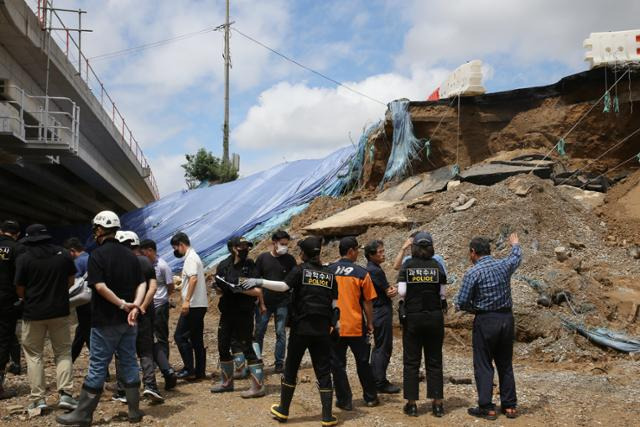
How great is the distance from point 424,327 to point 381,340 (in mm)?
891

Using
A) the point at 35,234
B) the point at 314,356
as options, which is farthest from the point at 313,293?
the point at 35,234

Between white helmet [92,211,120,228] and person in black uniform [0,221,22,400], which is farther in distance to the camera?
person in black uniform [0,221,22,400]

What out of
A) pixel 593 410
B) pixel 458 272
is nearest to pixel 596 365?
pixel 593 410

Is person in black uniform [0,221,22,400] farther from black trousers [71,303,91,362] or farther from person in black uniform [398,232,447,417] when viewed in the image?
person in black uniform [398,232,447,417]

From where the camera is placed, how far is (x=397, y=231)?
12609 mm

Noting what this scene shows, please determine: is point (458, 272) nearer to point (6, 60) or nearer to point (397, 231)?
point (397, 231)

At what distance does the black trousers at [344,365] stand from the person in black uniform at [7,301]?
328 centimetres

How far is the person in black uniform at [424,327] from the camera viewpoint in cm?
527

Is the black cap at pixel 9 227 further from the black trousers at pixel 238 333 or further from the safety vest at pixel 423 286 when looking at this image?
the safety vest at pixel 423 286

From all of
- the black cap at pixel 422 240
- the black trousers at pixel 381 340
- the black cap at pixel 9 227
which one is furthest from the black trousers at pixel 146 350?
the black cap at pixel 422 240

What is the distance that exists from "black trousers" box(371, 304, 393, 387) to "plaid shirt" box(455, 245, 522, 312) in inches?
35.5

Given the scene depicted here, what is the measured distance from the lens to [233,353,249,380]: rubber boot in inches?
247

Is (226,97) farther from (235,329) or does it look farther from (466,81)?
(235,329)

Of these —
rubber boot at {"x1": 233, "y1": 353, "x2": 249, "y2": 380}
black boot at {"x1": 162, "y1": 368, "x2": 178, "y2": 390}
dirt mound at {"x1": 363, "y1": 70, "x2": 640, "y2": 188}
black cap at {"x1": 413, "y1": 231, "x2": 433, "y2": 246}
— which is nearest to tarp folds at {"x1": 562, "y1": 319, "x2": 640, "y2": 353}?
black cap at {"x1": 413, "y1": 231, "x2": 433, "y2": 246}
